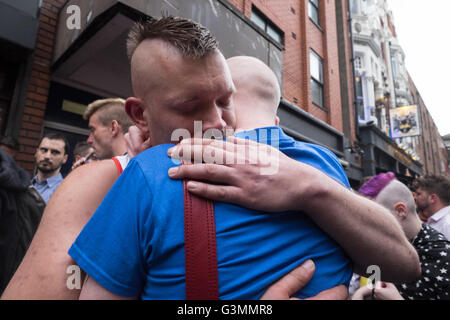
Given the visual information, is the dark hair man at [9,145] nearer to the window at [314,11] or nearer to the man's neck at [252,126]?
the man's neck at [252,126]

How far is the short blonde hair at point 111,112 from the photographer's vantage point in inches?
111

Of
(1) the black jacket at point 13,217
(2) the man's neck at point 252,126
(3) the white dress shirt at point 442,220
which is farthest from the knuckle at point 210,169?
(3) the white dress shirt at point 442,220

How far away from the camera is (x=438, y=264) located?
255 centimetres

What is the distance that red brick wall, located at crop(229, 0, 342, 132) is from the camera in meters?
9.47

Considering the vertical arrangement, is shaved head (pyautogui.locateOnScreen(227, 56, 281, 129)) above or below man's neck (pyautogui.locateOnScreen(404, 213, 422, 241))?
above

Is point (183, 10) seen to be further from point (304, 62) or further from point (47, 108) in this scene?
point (304, 62)

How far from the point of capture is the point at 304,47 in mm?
10609

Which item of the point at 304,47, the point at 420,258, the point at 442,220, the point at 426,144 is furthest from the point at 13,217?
the point at 426,144

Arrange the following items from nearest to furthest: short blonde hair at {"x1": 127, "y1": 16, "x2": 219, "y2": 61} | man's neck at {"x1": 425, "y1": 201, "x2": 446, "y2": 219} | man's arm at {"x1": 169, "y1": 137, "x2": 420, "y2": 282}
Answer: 1. man's arm at {"x1": 169, "y1": 137, "x2": 420, "y2": 282}
2. short blonde hair at {"x1": 127, "y1": 16, "x2": 219, "y2": 61}
3. man's neck at {"x1": 425, "y1": 201, "x2": 446, "y2": 219}

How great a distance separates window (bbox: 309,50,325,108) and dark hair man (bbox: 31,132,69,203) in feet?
30.6

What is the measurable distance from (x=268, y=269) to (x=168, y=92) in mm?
770

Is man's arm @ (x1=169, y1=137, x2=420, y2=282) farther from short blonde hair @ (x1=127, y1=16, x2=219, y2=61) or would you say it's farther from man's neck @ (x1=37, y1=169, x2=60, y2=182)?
man's neck @ (x1=37, y1=169, x2=60, y2=182)

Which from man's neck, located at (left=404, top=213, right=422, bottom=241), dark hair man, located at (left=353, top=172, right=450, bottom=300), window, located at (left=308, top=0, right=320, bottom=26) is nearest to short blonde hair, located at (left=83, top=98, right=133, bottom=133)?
dark hair man, located at (left=353, top=172, right=450, bottom=300)
